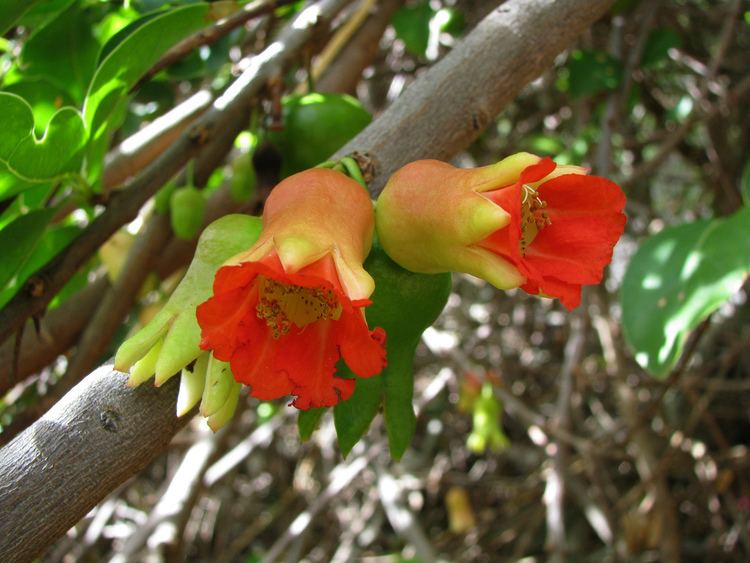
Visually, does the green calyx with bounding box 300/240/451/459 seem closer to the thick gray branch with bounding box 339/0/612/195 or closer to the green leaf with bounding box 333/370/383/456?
the green leaf with bounding box 333/370/383/456

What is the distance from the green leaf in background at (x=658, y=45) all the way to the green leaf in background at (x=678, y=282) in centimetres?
73

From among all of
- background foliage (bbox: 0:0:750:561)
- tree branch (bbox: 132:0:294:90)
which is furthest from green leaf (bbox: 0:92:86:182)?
tree branch (bbox: 132:0:294:90)

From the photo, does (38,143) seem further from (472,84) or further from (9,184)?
(472,84)

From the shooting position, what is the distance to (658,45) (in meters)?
1.96

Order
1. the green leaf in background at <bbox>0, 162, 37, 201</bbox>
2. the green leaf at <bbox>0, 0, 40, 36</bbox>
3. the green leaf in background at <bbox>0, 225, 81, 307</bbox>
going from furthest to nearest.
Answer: the green leaf in background at <bbox>0, 225, 81, 307</bbox>
the green leaf at <bbox>0, 0, 40, 36</bbox>
the green leaf in background at <bbox>0, 162, 37, 201</bbox>

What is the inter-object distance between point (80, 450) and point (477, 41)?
1.91ft

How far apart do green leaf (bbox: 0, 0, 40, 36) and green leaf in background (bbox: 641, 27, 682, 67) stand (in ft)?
5.06

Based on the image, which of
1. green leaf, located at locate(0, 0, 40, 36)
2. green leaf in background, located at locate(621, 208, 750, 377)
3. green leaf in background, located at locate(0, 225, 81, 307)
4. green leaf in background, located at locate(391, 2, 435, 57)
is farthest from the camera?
green leaf in background, located at locate(391, 2, 435, 57)

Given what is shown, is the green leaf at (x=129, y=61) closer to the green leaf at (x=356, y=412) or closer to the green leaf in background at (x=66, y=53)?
the green leaf in background at (x=66, y=53)

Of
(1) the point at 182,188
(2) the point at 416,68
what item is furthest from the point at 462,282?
(1) the point at 182,188

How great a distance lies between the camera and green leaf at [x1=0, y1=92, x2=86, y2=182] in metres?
0.71

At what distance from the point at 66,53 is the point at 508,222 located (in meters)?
0.82

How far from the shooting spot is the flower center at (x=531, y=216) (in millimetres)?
663

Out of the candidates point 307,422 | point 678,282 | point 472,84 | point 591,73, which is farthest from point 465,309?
point 307,422
